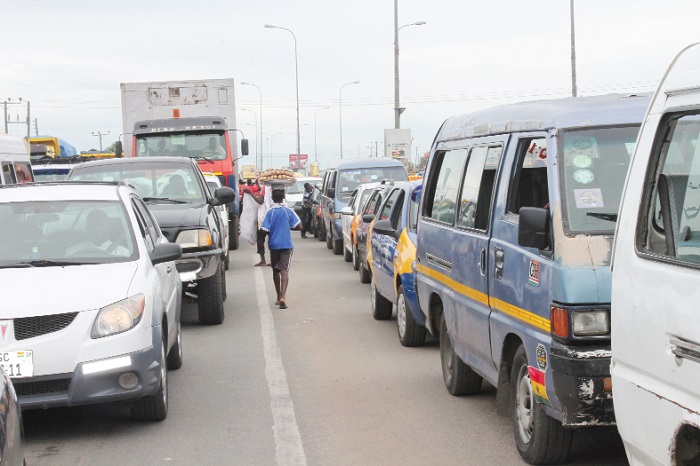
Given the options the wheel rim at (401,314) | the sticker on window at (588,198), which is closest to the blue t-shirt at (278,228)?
the wheel rim at (401,314)

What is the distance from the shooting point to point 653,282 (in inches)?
163

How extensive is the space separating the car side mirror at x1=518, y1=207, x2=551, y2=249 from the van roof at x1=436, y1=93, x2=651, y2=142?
72 cm

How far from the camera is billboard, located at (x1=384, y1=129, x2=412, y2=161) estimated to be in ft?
139

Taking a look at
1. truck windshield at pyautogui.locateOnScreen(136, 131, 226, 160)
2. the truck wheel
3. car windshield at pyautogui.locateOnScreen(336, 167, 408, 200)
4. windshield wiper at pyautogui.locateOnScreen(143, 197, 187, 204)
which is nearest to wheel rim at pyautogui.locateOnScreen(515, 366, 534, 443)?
windshield wiper at pyautogui.locateOnScreen(143, 197, 187, 204)

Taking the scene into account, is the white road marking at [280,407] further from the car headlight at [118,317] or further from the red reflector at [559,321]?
the red reflector at [559,321]

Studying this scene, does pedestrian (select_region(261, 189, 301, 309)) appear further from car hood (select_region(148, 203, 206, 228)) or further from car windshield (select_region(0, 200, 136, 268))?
car windshield (select_region(0, 200, 136, 268))

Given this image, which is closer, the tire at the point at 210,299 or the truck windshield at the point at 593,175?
the truck windshield at the point at 593,175

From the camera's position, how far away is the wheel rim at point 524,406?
Answer: 20.8 ft

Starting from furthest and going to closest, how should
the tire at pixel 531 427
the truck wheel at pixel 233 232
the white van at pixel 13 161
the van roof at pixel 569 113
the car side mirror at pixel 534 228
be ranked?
1. the truck wheel at pixel 233 232
2. the white van at pixel 13 161
3. the van roof at pixel 569 113
4. the tire at pixel 531 427
5. the car side mirror at pixel 534 228

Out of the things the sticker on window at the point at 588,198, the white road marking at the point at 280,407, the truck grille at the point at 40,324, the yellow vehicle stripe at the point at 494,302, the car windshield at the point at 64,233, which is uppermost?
the sticker on window at the point at 588,198

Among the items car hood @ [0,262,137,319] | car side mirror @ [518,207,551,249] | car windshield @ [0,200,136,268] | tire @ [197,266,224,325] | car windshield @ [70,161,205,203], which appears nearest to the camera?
car side mirror @ [518,207,551,249]

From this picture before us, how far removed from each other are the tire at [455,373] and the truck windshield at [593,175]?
2474 millimetres

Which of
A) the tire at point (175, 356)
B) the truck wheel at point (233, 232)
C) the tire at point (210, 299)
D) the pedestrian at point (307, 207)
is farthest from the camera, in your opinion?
the pedestrian at point (307, 207)

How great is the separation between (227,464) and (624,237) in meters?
3.10
